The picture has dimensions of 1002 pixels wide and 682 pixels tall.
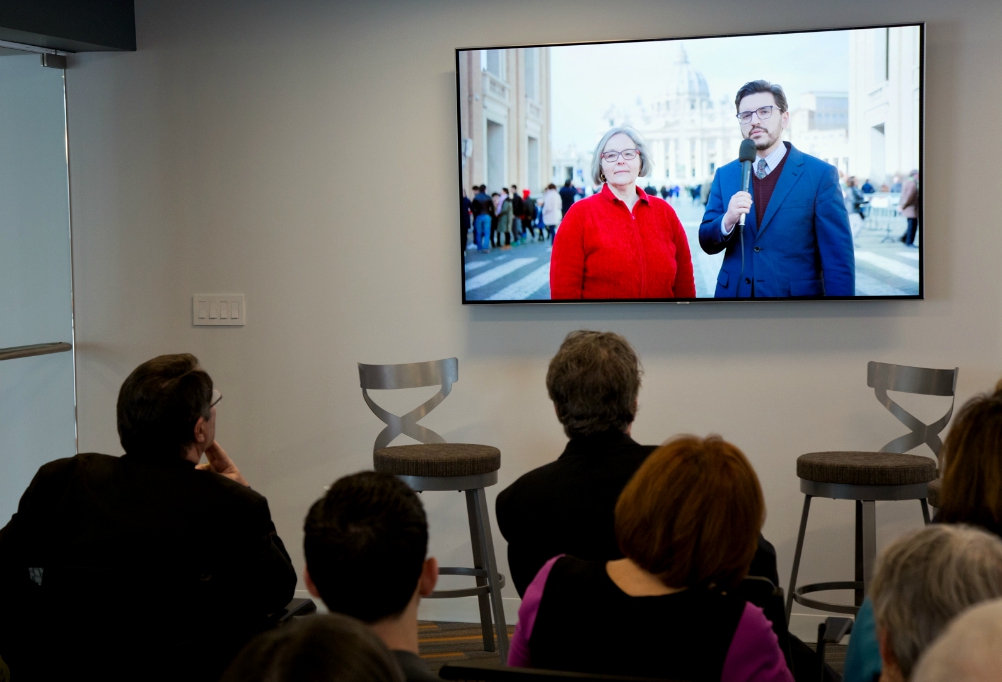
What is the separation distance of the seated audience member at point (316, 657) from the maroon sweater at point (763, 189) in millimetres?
3061

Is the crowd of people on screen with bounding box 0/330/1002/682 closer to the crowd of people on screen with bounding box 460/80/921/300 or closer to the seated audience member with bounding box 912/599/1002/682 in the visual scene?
the seated audience member with bounding box 912/599/1002/682

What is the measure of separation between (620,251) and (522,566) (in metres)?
1.90

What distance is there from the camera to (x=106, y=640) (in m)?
1.87

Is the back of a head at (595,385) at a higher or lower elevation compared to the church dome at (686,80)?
lower

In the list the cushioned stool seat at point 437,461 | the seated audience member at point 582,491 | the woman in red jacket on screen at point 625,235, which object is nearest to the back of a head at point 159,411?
the seated audience member at point 582,491

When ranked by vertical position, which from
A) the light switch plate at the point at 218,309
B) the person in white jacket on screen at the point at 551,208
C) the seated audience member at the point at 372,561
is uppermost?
the person in white jacket on screen at the point at 551,208

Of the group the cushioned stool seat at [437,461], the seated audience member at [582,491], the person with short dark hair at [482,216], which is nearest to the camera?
the seated audience member at [582,491]

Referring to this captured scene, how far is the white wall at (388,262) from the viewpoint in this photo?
3.61m

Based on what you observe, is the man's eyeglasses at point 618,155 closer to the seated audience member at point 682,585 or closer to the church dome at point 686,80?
the church dome at point 686,80

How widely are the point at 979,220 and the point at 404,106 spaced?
2.20 meters

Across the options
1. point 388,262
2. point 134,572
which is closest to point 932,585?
point 134,572

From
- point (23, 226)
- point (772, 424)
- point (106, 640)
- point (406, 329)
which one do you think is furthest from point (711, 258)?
point (23, 226)

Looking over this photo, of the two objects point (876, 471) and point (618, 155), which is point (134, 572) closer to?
point (876, 471)

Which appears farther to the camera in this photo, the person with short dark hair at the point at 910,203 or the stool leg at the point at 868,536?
the person with short dark hair at the point at 910,203
